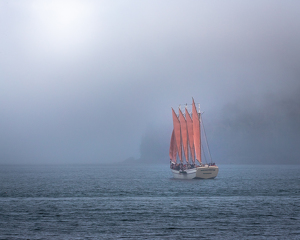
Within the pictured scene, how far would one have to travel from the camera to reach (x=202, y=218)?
4991 cm

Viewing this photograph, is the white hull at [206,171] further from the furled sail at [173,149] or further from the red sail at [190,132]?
the furled sail at [173,149]

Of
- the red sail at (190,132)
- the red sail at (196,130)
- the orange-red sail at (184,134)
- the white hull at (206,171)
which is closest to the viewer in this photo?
the white hull at (206,171)

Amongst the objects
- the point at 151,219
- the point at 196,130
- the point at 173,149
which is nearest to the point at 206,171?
the point at 196,130

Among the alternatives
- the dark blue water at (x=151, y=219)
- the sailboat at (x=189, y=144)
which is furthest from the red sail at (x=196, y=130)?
the dark blue water at (x=151, y=219)

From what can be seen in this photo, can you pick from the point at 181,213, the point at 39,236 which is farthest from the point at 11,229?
the point at 181,213

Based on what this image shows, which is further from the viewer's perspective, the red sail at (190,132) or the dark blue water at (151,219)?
the red sail at (190,132)

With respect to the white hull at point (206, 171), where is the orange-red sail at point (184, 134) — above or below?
above

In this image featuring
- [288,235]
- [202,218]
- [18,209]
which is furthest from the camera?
[18,209]

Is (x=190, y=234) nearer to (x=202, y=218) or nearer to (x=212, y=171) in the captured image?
(x=202, y=218)

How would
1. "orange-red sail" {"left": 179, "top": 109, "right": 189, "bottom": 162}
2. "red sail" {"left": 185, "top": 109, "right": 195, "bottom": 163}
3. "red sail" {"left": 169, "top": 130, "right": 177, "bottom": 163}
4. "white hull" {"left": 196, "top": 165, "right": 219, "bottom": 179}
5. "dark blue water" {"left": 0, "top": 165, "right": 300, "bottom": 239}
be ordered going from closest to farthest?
"dark blue water" {"left": 0, "top": 165, "right": 300, "bottom": 239}
"white hull" {"left": 196, "top": 165, "right": 219, "bottom": 179}
"red sail" {"left": 185, "top": 109, "right": 195, "bottom": 163}
"orange-red sail" {"left": 179, "top": 109, "right": 189, "bottom": 162}
"red sail" {"left": 169, "top": 130, "right": 177, "bottom": 163}

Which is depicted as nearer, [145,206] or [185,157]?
[145,206]

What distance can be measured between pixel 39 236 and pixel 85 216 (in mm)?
14032

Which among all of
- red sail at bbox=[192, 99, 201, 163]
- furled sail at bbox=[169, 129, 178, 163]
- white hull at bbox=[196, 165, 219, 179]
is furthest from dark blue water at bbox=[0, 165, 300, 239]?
furled sail at bbox=[169, 129, 178, 163]

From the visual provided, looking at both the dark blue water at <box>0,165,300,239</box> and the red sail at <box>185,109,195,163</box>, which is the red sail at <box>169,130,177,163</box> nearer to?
the red sail at <box>185,109,195,163</box>
